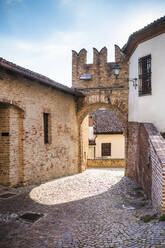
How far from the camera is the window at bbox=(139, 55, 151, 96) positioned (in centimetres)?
878

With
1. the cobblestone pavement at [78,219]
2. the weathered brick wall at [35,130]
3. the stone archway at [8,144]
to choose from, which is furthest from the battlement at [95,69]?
the cobblestone pavement at [78,219]

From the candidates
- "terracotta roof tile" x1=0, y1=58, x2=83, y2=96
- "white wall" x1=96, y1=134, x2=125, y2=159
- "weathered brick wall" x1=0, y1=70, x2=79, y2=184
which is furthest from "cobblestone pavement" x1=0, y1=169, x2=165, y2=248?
"white wall" x1=96, y1=134, x2=125, y2=159

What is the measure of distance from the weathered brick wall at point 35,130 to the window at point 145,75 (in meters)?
A: 3.91

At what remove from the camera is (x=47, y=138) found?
10.3 m

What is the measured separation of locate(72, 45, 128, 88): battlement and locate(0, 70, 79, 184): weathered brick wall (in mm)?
1187

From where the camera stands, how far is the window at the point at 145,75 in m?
8.78

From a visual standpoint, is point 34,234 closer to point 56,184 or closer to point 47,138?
point 56,184

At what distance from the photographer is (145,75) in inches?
358

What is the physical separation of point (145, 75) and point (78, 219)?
20.4 ft

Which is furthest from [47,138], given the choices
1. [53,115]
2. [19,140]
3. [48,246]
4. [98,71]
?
[48,246]

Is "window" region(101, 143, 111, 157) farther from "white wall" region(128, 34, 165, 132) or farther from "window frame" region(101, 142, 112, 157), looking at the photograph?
"white wall" region(128, 34, 165, 132)

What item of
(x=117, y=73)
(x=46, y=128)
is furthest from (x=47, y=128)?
(x=117, y=73)

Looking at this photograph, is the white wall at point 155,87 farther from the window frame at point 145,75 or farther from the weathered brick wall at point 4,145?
the weathered brick wall at point 4,145

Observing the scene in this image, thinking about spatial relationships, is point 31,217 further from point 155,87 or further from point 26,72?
point 155,87
